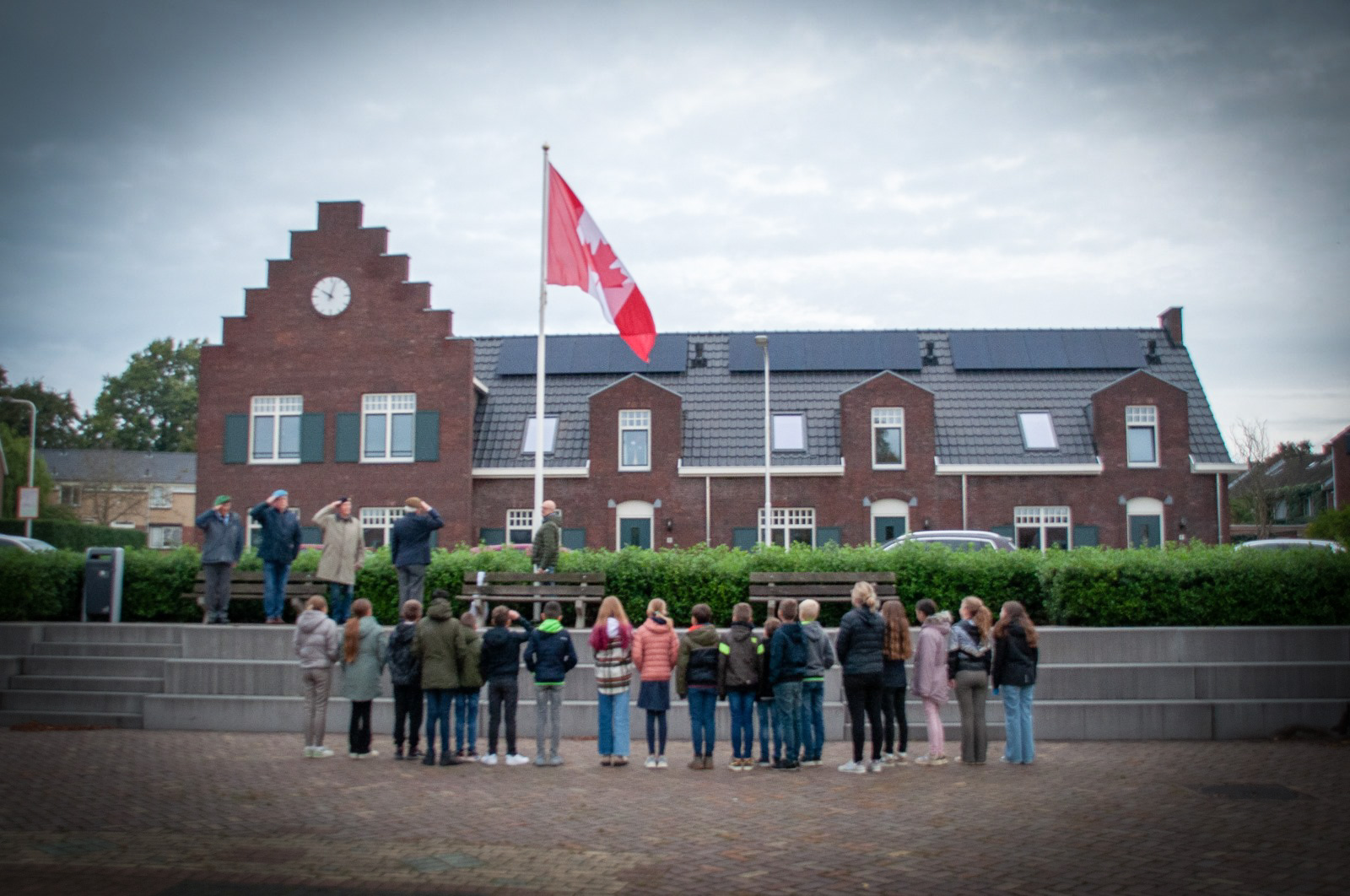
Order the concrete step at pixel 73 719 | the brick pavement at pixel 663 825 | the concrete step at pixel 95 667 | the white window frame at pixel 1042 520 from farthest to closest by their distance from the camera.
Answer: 1. the white window frame at pixel 1042 520
2. the concrete step at pixel 95 667
3. the concrete step at pixel 73 719
4. the brick pavement at pixel 663 825

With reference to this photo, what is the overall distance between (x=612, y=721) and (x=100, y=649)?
27.0 ft

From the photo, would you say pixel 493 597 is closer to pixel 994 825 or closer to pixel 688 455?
pixel 994 825

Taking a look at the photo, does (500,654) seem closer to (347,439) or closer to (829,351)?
(347,439)

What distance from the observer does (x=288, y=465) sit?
32.2 meters

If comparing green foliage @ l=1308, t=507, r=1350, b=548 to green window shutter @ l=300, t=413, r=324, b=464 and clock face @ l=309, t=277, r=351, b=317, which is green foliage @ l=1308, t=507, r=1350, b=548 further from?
clock face @ l=309, t=277, r=351, b=317

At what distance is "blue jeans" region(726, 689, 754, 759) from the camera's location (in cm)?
1172

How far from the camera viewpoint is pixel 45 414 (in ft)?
233

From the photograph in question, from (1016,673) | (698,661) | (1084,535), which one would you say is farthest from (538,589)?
(1084,535)

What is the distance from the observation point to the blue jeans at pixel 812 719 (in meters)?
11.8

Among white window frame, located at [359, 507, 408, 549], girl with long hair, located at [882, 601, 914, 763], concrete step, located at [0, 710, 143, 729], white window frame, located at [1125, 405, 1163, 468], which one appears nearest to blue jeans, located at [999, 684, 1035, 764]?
girl with long hair, located at [882, 601, 914, 763]

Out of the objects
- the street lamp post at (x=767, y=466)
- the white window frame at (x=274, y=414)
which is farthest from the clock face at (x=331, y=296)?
the street lamp post at (x=767, y=466)

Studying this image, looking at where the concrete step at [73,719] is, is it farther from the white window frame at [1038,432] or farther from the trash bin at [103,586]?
the white window frame at [1038,432]

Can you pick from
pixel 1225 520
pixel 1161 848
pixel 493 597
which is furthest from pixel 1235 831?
pixel 1225 520

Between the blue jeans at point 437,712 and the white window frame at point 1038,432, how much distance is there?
956 inches
